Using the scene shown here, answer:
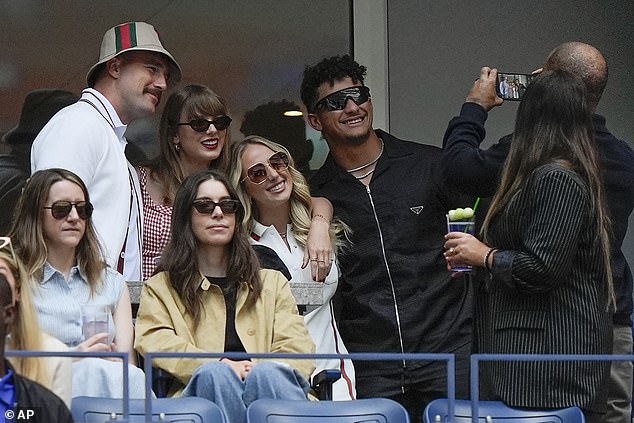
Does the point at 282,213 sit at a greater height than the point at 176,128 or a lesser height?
lesser

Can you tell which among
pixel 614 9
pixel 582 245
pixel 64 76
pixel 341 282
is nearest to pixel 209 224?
pixel 341 282

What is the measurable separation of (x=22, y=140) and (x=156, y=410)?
2783 mm

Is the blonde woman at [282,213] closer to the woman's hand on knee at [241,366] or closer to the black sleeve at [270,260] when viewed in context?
the black sleeve at [270,260]

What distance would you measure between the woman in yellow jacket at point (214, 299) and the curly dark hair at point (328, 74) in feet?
3.01

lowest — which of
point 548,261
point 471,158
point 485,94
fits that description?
point 548,261

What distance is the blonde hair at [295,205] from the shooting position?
16.0 ft

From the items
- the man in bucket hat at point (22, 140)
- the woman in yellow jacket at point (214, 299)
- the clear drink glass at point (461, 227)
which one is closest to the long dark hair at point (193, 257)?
the woman in yellow jacket at point (214, 299)

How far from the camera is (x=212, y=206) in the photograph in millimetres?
4320

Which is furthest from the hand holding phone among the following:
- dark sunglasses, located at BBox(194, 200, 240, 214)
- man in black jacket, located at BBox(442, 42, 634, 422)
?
dark sunglasses, located at BBox(194, 200, 240, 214)

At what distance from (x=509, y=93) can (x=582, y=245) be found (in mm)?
959

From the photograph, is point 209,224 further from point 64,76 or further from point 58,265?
point 64,76

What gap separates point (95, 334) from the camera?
3.92m

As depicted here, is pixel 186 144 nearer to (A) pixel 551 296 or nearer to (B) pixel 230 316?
(B) pixel 230 316

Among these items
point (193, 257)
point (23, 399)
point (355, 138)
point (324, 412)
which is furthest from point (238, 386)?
point (355, 138)
